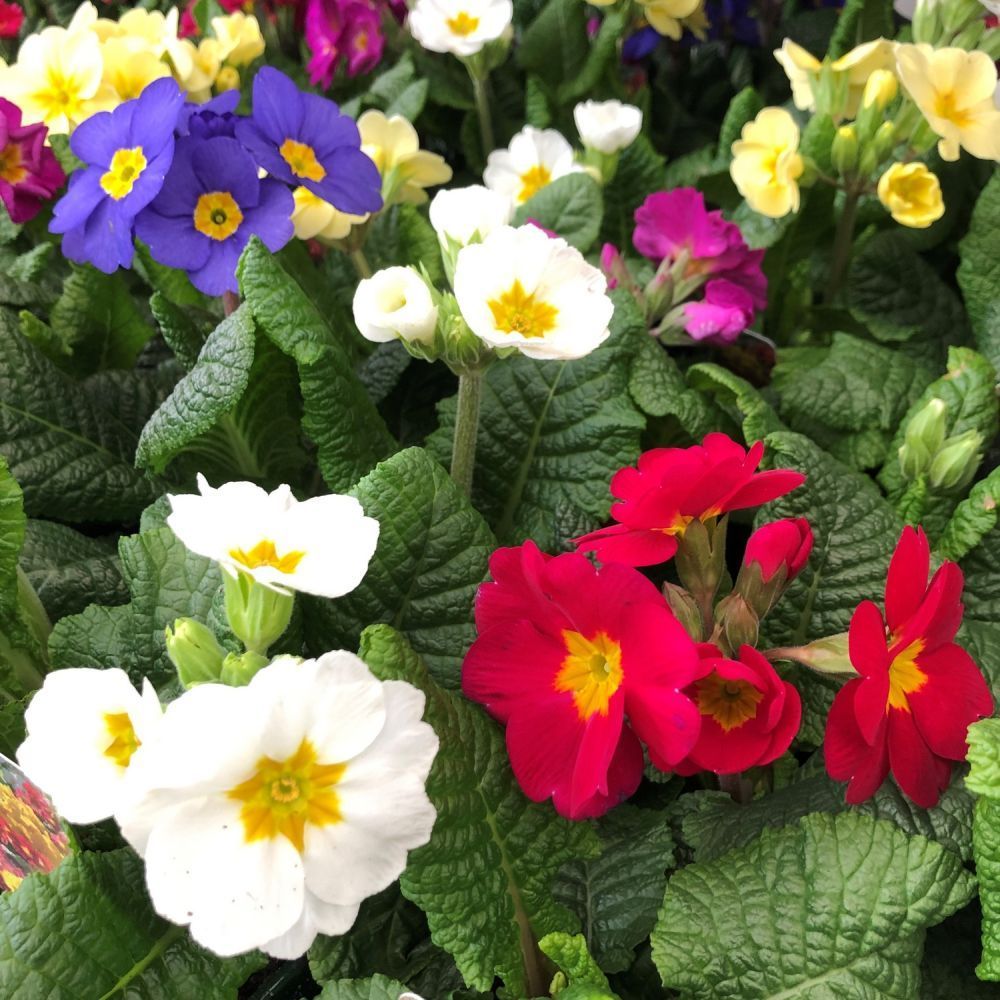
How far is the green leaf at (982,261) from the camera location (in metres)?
1.33

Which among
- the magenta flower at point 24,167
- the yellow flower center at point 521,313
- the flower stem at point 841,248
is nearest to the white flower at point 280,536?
the yellow flower center at point 521,313

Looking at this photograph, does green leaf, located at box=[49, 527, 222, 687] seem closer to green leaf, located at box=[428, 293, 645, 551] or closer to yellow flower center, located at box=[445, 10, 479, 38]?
green leaf, located at box=[428, 293, 645, 551]

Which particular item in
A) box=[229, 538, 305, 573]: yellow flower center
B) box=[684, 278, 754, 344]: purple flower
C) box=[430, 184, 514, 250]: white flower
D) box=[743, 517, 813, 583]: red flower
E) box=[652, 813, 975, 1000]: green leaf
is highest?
box=[430, 184, 514, 250]: white flower

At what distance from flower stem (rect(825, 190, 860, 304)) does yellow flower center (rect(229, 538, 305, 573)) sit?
0.92m

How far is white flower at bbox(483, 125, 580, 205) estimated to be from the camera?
54.5 inches

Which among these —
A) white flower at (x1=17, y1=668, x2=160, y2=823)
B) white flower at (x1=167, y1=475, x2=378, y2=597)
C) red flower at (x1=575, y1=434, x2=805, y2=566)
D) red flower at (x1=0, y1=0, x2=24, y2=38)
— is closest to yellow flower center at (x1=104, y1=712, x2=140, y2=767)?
white flower at (x1=17, y1=668, x2=160, y2=823)

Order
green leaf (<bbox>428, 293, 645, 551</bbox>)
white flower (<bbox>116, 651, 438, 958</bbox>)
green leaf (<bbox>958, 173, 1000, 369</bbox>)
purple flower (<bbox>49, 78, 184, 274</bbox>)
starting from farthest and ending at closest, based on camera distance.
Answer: green leaf (<bbox>958, 173, 1000, 369</bbox>), green leaf (<bbox>428, 293, 645, 551</bbox>), purple flower (<bbox>49, 78, 184, 274</bbox>), white flower (<bbox>116, 651, 438, 958</bbox>)

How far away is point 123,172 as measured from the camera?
1.04m

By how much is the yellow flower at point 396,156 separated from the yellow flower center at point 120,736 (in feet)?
2.47

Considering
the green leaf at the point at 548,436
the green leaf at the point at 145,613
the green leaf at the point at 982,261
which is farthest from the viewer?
the green leaf at the point at 982,261

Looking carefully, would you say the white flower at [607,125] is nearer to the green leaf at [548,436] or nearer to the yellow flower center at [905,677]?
the green leaf at [548,436]

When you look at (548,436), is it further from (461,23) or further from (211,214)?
(461,23)

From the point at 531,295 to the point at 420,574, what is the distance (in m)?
0.23

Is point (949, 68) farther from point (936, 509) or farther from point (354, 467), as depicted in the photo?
point (354, 467)
